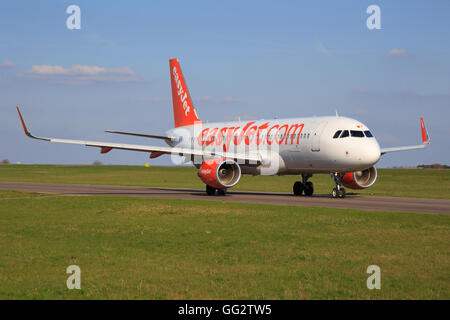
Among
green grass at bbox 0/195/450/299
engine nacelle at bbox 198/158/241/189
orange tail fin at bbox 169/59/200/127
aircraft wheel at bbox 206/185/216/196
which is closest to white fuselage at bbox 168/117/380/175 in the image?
engine nacelle at bbox 198/158/241/189

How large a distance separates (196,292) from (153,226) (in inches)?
336

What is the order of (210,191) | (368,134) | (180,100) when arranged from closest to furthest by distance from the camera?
(368,134), (210,191), (180,100)

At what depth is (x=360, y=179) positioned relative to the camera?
3359 centimetres

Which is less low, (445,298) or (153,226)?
(153,226)

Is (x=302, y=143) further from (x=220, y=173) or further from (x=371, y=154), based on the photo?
(x=220, y=173)

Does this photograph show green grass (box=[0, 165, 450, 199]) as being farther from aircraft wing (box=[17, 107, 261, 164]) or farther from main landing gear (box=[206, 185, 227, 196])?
main landing gear (box=[206, 185, 227, 196])

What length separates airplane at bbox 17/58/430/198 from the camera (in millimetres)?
29984

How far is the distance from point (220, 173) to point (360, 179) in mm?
7961

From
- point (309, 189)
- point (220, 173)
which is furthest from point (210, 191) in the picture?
point (309, 189)

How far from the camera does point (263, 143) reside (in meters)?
35.4

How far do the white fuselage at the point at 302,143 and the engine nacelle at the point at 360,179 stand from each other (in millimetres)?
1994

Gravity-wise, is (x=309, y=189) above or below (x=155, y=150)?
below

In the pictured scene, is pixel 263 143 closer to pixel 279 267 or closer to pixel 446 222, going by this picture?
pixel 446 222
